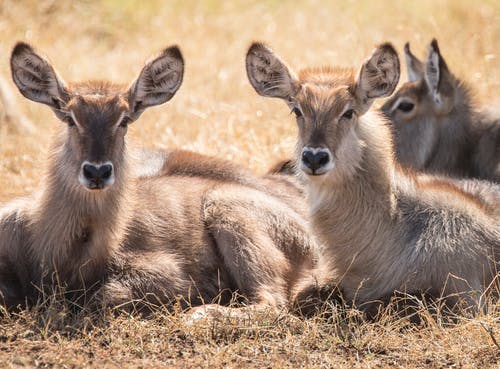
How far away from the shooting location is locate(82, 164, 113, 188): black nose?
254 inches

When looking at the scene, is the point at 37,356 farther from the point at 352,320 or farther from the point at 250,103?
the point at 250,103

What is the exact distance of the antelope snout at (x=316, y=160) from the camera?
6.54 metres

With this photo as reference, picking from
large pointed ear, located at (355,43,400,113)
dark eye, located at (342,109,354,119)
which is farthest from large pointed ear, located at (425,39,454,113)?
dark eye, located at (342,109,354,119)

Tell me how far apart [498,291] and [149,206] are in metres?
2.64

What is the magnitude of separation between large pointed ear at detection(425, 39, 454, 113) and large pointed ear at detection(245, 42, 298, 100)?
236 centimetres

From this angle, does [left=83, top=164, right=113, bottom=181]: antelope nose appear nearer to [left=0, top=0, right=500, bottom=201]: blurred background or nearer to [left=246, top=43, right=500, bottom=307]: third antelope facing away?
[left=246, top=43, right=500, bottom=307]: third antelope facing away

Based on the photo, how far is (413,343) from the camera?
20.6 feet

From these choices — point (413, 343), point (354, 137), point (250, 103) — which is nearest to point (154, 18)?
point (250, 103)

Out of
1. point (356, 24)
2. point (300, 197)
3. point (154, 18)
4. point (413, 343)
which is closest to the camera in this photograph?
point (413, 343)

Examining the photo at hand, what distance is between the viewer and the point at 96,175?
645 centimetres

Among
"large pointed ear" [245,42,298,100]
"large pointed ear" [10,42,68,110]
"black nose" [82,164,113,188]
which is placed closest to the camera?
"black nose" [82,164,113,188]

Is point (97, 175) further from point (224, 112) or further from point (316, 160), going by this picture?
point (224, 112)

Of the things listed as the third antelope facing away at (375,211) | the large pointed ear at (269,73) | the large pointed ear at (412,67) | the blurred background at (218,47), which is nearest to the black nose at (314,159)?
the third antelope facing away at (375,211)

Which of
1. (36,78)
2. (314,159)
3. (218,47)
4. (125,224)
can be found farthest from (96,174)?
(218,47)
